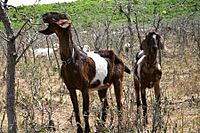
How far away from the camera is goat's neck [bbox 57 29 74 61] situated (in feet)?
21.5

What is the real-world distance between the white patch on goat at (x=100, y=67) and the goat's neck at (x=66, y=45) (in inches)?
26.7

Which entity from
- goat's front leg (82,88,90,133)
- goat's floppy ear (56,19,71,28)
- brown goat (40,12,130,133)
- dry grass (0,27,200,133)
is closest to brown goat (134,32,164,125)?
dry grass (0,27,200,133)

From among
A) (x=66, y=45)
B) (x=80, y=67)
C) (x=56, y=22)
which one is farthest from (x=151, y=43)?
(x=56, y=22)

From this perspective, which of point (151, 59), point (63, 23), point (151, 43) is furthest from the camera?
point (151, 59)

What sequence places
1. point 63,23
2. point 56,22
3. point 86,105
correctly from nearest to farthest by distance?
point 56,22 < point 63,23 < point 86,105

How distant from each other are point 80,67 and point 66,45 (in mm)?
392

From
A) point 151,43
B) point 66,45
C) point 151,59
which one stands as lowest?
point 151,59

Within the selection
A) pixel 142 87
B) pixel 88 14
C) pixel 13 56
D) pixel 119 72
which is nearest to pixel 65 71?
pixel 119 72

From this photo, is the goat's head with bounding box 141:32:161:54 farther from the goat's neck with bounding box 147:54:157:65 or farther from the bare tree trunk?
the bare tree trunk

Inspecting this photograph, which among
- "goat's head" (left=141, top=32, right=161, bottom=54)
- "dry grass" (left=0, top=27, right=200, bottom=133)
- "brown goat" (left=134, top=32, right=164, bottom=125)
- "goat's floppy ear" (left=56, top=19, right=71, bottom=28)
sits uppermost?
A: "goat's floppy ear" (left=56, top=19, right=71, bottom=28)

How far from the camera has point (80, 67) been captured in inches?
266

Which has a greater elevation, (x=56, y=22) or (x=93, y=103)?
(x=56, y=22)

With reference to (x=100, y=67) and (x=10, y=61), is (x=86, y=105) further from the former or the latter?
(x=10, y=61)

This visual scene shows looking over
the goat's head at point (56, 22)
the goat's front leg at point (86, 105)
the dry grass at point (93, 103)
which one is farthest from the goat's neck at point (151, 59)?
the goat's head at point (56, 22)
